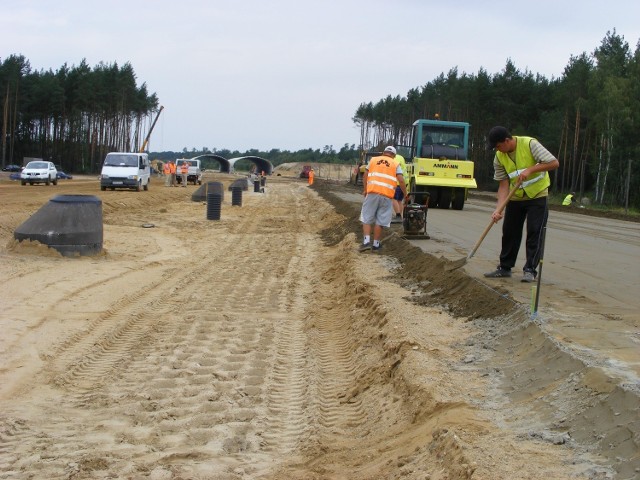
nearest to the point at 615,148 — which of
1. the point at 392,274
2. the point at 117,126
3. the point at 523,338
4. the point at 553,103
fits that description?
the point at 553,103

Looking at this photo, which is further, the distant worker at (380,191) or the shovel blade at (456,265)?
the distant worker at (380,191)

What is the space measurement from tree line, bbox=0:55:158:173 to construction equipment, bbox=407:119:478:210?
68.0m

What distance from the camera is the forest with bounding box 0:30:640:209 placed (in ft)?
185

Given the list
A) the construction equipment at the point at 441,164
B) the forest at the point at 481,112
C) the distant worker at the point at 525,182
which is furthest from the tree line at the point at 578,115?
the distant worker at the point at 525,182

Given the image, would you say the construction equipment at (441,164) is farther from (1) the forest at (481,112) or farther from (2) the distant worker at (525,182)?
(2) the distant worker at (525,182)

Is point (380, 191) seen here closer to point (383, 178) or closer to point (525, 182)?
point (383, 178)

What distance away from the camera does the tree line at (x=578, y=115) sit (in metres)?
55.7

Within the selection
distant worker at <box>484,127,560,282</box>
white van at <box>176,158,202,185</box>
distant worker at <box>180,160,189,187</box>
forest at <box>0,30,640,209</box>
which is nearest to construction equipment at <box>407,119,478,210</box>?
forest at <box>0,30,640,209</box>

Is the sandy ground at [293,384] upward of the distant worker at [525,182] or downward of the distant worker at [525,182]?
downward

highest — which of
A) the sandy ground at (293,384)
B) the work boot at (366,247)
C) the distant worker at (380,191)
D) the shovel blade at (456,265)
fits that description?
the distant worker at (380,191)

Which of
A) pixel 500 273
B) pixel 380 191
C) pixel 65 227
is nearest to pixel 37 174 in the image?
pixel 65 227

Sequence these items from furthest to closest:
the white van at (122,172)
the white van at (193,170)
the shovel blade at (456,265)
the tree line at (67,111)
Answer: the tree line at (67,111) → the white van at (193,170) → the white van at (122,172) → the shovel blade at (456,265)

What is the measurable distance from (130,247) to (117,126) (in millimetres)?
96135

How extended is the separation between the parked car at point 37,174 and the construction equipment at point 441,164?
954 inches
